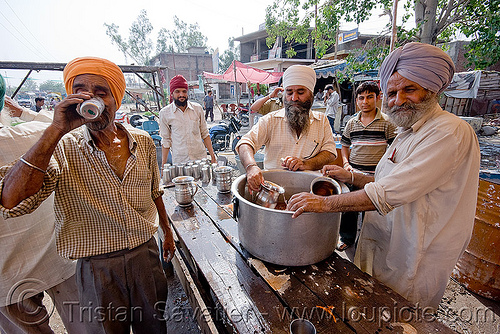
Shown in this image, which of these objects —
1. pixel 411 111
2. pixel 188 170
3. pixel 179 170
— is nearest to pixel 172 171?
pixel 179 170

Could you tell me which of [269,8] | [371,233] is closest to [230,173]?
[371,233]

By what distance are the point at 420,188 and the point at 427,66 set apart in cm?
70

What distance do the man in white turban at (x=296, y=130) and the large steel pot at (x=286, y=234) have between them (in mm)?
821

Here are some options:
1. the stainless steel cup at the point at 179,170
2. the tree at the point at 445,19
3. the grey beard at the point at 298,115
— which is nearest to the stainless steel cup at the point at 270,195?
the grey beard at the point at 298,115

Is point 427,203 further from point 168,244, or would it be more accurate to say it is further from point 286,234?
point 168,244

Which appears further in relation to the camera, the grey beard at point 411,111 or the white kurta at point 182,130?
the white kurta at point 182,130

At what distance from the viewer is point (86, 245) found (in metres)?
1.34

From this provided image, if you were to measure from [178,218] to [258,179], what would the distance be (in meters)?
0.98

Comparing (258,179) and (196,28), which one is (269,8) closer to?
(258,179)

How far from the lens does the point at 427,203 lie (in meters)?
1.33

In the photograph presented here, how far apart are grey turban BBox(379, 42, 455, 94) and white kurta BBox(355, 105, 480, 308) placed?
6.9 inches

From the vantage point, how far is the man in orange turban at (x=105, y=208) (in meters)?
1.29

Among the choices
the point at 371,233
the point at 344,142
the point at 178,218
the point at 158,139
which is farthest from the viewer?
the point at 158,139

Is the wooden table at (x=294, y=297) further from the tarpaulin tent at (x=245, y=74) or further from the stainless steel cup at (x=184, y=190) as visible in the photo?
the tarpaulin tent at (x=245, y=74)
